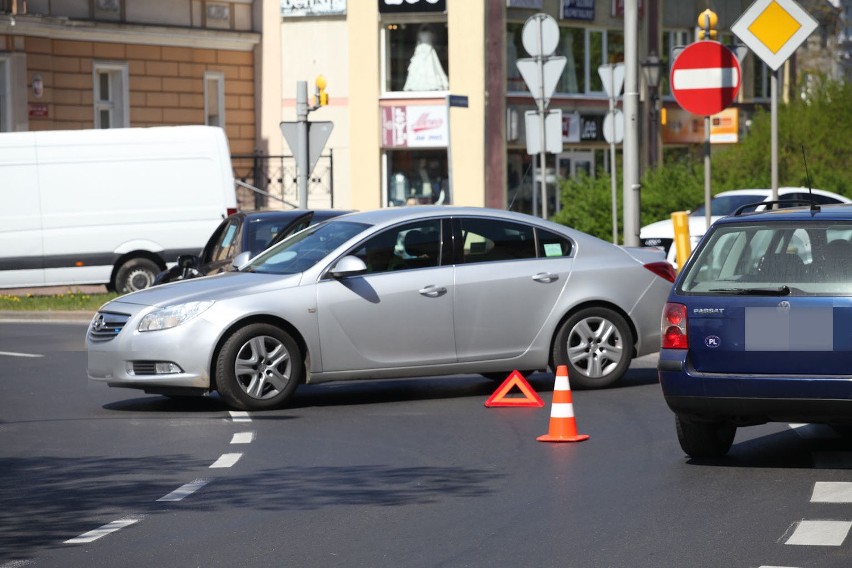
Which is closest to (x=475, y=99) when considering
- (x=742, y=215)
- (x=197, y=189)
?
(x=197, y=189)

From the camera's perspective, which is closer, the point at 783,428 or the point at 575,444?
the point at 575,444

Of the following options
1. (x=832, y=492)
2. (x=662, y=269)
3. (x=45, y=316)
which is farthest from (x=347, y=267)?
(x=45, y=316)

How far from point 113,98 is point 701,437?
2964 centimetres

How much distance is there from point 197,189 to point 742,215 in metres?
17.6

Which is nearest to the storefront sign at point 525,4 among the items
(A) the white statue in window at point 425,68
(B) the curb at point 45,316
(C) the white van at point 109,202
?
(A) the white statue in window at point 425,68

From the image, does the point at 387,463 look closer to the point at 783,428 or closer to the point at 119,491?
the point at 119,491

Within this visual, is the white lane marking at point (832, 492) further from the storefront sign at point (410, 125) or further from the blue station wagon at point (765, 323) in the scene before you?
the storefront sign at point (410, 125)

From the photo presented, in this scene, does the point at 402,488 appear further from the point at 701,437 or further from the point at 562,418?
the point at 562,418

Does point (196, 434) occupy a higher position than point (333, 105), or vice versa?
point (333, 105)

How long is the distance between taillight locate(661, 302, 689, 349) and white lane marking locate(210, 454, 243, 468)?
2.61 m

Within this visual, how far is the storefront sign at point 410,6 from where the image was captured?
39906 mm

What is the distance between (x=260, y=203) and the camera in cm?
3997

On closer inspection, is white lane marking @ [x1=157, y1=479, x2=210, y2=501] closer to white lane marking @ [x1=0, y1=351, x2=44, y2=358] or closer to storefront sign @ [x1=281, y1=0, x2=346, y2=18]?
white lane marking @ [x1=0, y1=351, x2=44, y2=358]

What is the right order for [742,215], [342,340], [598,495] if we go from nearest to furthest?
1. [598,495]
2. [742,215]
3. [342,340]
